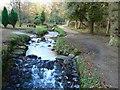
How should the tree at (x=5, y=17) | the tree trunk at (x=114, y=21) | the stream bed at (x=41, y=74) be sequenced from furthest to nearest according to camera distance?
the tree at (x=5, y=17)
the tree trunk at (x=114, y=21)
the stream bed at (x=41, y=74)

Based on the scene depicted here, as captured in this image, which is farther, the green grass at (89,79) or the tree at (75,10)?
the tree at (75,10)

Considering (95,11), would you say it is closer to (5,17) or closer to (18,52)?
(5,17)

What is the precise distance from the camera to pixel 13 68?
9.67m

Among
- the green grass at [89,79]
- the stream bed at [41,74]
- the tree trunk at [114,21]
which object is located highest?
the tree trunk at [114,21]

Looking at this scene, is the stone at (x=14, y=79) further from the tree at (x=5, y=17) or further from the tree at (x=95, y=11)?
the tree at (x=5, y=17)

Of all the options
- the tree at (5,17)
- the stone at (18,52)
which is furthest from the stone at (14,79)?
the tree at (5,17)

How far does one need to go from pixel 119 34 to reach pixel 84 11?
8.67m

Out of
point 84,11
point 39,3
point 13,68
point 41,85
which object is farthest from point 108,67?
point 39,3

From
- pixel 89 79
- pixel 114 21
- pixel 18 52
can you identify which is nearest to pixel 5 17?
pixel 18 52

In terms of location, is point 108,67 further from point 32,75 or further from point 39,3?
point 39,3

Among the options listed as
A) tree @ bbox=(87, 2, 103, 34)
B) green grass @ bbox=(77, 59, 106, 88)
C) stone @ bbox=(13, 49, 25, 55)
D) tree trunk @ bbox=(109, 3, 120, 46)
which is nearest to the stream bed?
stone @ bbox=(13, 49, 25, 55)

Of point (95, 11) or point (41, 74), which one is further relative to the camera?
point (95, 11)

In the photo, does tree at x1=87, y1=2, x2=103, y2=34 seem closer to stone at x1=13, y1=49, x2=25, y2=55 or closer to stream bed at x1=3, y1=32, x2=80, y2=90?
stone at x1=13, y1=49, x2=25, y2=55

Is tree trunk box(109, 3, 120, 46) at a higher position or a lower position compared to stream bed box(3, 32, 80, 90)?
higher
